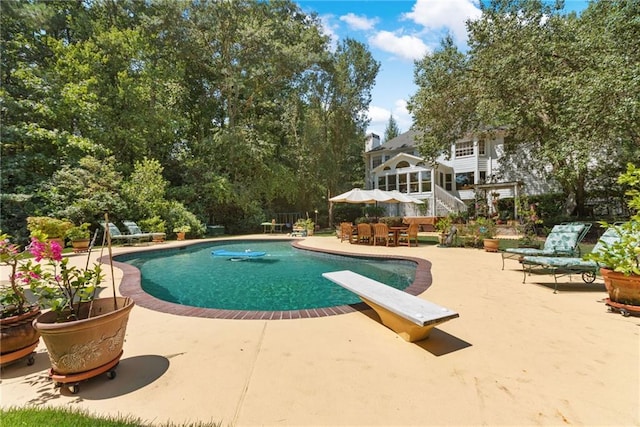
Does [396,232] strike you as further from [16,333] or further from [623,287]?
[16,333]

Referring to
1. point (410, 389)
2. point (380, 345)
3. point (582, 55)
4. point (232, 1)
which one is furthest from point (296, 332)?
point (232, 1)

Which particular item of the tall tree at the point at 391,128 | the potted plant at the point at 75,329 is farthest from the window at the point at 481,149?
the tall tree at the point at 391,128

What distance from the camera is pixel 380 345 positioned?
3.04 m

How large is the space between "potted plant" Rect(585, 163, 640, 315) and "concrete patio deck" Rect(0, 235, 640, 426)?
0.23 meters

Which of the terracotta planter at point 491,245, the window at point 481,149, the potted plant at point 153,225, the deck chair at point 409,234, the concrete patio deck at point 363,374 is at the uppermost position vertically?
the window at point 481,149

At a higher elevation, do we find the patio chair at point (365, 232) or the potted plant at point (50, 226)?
the potted plant at point (50, 226)

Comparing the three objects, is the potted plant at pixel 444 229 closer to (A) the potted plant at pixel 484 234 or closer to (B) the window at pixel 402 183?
(A) the potted plant at pixel 484 234

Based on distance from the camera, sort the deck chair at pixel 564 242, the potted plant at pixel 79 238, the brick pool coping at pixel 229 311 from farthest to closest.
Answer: the potted plant at pixel 79 238, the deck chair at pixel 564 242, the brick pool coping at pixel 229 311

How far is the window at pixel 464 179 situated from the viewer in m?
23.3

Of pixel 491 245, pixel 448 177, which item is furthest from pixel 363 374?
pixel 448 177

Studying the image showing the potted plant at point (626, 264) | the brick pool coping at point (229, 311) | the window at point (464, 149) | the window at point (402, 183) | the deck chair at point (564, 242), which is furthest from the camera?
the window at point (402, 183)

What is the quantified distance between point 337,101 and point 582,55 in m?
14.1

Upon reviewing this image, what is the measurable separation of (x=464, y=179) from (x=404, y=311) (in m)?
23.9

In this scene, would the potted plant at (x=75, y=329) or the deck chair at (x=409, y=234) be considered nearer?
the potted plant at (x=75, y=329)
